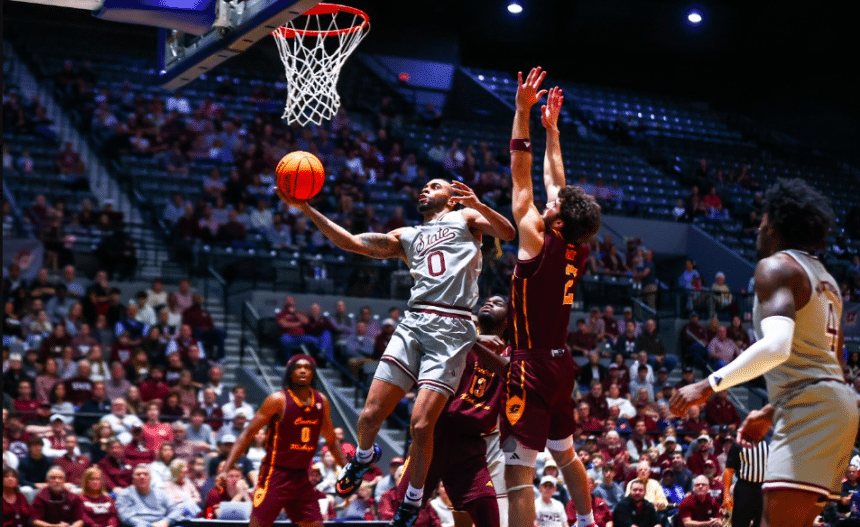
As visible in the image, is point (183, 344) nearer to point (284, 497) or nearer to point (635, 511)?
point (284, 497)

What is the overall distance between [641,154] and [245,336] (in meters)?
13.0

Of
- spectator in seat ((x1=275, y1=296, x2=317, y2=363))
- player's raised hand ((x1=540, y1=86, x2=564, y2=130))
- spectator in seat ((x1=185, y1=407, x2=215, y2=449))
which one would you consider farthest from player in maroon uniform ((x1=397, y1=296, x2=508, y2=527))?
spectator in seat ((x1=275, y1=296, x2=317, y2=363))

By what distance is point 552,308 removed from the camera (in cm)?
595

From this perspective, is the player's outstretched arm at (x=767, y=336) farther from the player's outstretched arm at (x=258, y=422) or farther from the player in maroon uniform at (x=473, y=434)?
the player's outstretched arm at (x=258, y=422)

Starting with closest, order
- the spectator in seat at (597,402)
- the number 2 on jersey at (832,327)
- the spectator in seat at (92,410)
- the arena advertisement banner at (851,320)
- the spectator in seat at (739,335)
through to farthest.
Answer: the number 2 on jersey at (832,327) → the spectator in seat at (92,410) → the spectator in seat at (597,402) → the spectator in seat at (739,335) → the arena advertisement banner at (851,320)

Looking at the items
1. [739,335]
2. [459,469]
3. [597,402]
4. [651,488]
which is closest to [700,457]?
[651,488]

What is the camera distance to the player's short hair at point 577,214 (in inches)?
234

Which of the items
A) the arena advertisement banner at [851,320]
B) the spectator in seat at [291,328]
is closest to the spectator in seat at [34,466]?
the spectator in seat at [291,328]

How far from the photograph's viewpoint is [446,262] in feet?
20.4

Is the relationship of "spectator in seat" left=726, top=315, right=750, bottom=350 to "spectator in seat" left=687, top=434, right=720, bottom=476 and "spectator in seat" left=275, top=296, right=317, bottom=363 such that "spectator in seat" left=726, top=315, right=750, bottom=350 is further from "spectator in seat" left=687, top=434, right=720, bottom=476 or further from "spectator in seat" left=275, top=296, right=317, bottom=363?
"spectator in seat" left=275, top=296, right=317, bottom=363

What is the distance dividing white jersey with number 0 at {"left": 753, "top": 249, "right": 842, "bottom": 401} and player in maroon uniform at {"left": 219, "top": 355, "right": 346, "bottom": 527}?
14.6 ft

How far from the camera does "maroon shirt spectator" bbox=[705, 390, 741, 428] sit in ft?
50.1

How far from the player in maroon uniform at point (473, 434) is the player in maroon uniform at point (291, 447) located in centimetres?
155

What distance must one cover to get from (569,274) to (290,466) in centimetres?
324
